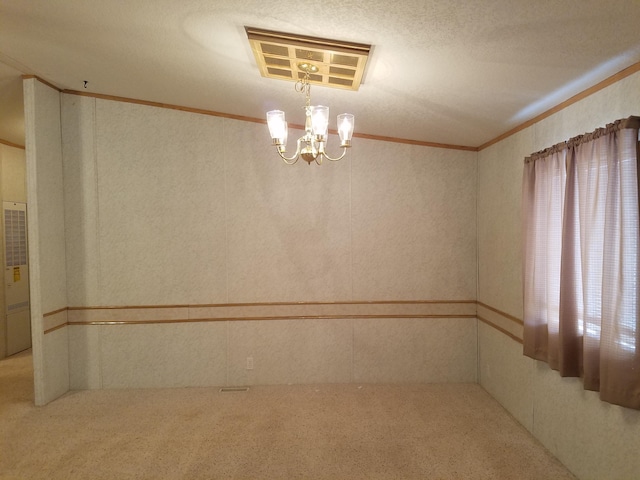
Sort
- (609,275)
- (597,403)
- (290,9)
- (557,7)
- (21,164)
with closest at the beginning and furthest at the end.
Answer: (557,7) < (290,9) < (609,275) < (597,403) < (21,164)

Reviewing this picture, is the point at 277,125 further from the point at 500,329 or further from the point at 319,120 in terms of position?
the point at 500,329

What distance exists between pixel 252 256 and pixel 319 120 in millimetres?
2166

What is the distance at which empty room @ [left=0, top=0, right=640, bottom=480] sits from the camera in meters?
2.03

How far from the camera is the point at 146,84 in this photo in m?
3.32

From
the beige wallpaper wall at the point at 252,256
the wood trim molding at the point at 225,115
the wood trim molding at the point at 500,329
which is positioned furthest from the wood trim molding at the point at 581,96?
the wood trim molding at the point at 500,329

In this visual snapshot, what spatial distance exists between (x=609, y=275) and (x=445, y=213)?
2068 millimetres

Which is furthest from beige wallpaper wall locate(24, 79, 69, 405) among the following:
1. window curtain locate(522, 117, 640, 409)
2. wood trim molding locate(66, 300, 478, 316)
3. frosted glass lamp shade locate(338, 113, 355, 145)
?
window curtain locate(522, 117, 640, 409)

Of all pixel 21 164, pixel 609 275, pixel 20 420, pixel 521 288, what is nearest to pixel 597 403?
pixel 609 275

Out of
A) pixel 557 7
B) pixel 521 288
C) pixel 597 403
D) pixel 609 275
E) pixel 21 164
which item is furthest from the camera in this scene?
pixel 21 164

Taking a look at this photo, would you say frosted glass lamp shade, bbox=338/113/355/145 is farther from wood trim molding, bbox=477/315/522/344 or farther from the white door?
the white door

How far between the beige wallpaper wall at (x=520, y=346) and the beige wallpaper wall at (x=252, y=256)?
1.01ft

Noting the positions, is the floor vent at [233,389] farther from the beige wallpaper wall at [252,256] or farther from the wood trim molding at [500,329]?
the wood trim molding at [500,329]

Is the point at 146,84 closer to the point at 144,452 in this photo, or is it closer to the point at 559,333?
the point at 144,452

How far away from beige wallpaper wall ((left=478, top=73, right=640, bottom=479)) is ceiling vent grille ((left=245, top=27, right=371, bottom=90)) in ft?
4.90
